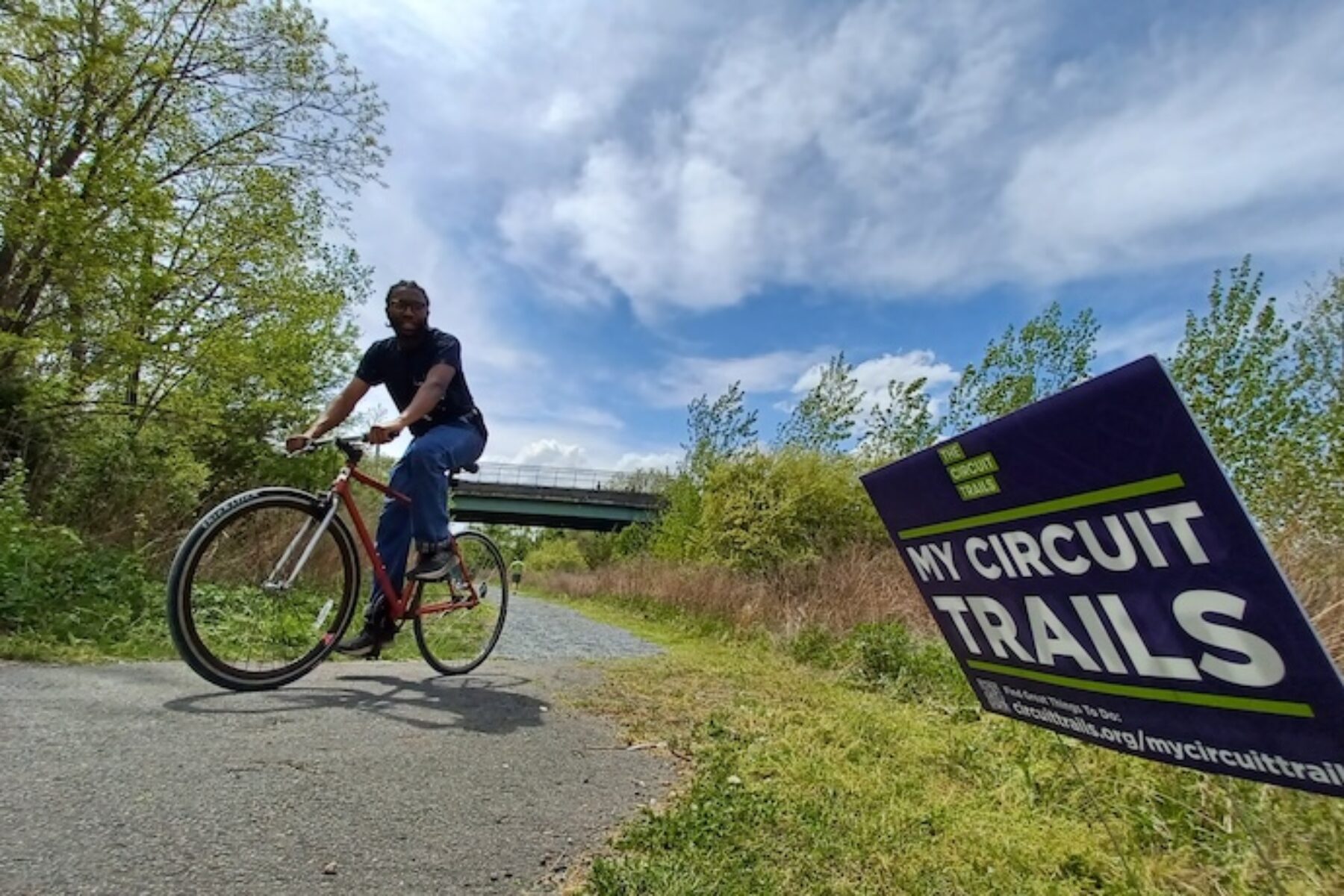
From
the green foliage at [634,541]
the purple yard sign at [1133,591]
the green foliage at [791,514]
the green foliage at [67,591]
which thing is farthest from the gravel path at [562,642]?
the green foliage at [634,541]

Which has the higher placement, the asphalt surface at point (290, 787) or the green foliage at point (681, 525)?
the green foliage at point (681, 525)

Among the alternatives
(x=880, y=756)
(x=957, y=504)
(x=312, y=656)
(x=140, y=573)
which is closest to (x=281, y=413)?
(x=140, y=573)

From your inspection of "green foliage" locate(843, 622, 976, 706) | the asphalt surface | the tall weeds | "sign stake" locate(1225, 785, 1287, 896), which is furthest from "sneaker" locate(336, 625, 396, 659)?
"sign stake" locate(1225, 785, 1287, 896)

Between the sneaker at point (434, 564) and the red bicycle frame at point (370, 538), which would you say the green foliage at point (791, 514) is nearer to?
the sneaker at point (434, 564)

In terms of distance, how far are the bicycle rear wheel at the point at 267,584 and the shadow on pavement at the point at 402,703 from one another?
15cm

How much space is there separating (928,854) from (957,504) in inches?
43.4

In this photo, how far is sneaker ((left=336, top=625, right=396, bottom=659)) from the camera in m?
3.43

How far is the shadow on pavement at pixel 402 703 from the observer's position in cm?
Answer: 259

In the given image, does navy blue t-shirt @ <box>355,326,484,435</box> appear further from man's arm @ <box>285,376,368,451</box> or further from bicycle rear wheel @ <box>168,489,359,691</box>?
bicycle rear wheel @ <box>168,489,359,691</box>

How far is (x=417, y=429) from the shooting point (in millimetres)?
3787

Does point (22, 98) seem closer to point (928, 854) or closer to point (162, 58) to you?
point (162, 58)

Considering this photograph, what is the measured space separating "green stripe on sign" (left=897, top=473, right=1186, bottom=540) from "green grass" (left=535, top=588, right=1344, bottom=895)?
0.74 metres

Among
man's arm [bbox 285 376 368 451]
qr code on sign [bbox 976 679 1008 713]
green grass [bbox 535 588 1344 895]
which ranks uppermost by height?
man's arm [bbox 285 376 368 451]

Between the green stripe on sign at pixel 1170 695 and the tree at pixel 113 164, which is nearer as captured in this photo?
A: the green stripe on sign at pixel 1170 695
